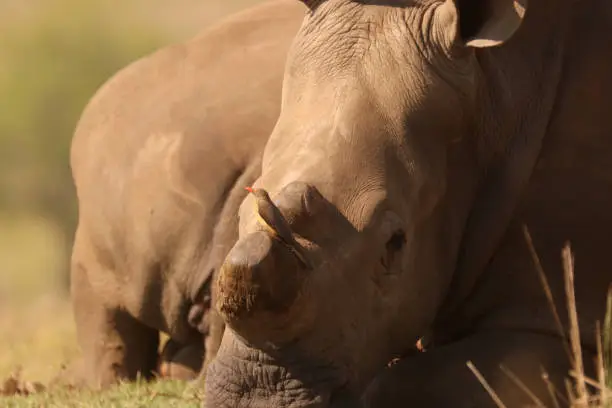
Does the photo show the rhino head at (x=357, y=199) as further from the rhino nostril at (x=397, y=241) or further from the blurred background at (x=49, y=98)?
the blurred background at (x=49, y=98)

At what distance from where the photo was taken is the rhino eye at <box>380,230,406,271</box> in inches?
180

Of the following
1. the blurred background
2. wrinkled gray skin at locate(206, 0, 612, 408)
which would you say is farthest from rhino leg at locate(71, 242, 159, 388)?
the blurred background

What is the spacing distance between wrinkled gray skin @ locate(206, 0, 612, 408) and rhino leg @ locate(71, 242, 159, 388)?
1.77 meters

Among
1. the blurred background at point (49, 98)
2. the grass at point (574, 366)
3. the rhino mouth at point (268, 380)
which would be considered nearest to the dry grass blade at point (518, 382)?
the grass at point (574, 366)

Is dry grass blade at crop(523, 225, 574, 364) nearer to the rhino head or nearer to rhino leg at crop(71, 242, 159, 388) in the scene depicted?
the rhino head

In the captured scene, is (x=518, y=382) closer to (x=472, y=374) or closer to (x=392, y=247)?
(x=472, y=374)

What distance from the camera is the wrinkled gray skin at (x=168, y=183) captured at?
19.8ft

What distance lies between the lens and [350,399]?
4398 mm

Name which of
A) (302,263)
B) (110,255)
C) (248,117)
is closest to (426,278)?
(302,263)

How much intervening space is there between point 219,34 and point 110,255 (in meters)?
1.06

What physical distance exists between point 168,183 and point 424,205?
5.43 ft

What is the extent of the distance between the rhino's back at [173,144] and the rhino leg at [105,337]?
0.36 ft

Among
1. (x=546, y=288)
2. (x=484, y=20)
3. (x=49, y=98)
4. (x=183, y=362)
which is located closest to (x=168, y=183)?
(x=183, y=362)

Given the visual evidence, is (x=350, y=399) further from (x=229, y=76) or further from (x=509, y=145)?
(x=229, y=76)
